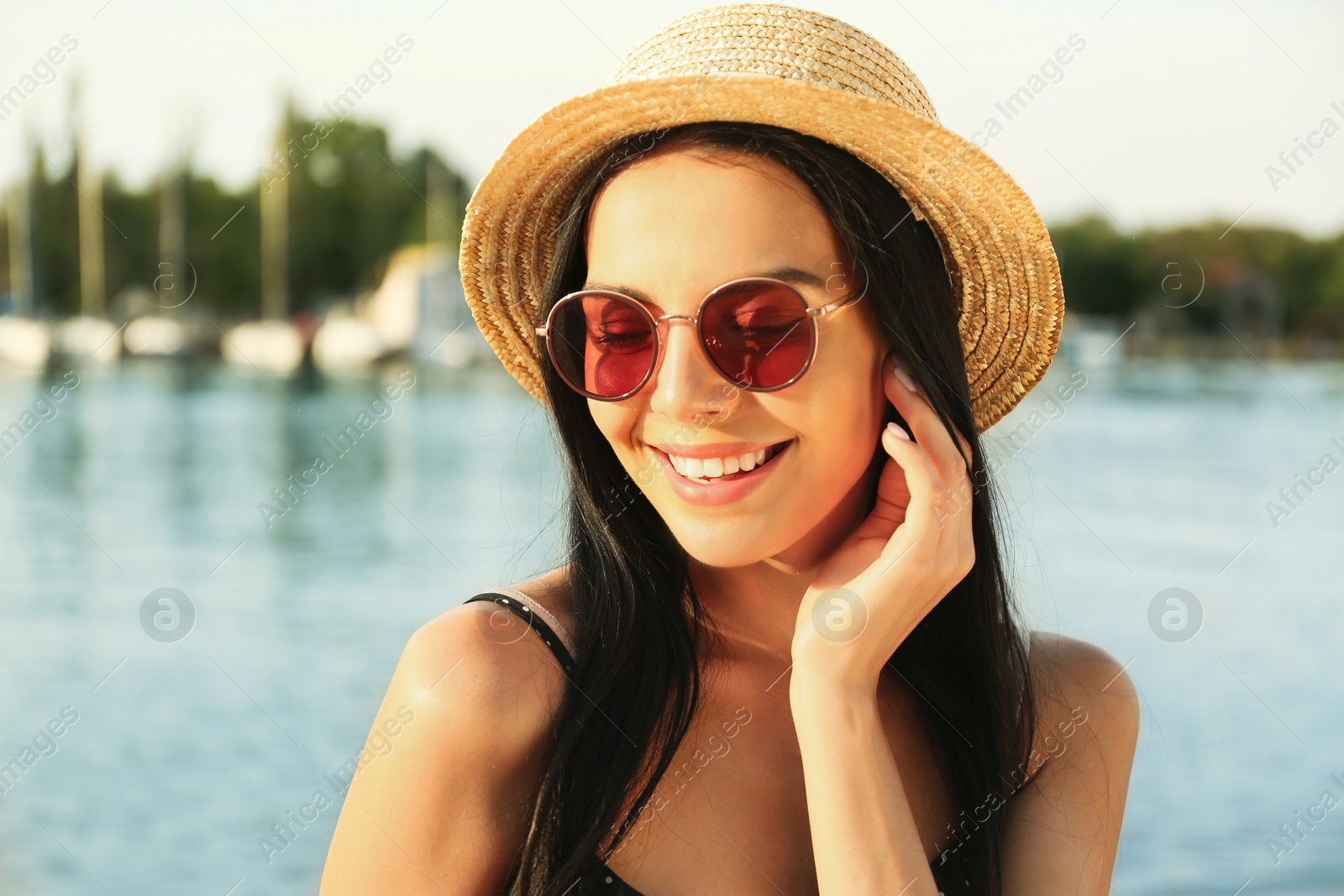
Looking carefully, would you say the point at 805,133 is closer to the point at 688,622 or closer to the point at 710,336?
the point at 710,336

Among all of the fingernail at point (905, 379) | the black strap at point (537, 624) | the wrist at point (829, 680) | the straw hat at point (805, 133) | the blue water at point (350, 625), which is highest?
the straw hat at point (805, 133)

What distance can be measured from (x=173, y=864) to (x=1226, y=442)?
2616 cm

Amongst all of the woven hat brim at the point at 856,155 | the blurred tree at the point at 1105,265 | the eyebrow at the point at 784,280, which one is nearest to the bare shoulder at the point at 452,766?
the eyebrow at the point at 784,280

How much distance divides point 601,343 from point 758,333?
0.29 m

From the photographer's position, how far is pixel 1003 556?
2914 mm

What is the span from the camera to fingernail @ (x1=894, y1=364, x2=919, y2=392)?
246 centimetres

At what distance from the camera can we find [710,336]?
2.23 meters

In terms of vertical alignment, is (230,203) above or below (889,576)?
above

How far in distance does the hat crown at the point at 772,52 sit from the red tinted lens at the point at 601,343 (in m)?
0.39

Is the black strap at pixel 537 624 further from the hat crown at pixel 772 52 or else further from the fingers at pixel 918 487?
the hat crown at pixel 772 52

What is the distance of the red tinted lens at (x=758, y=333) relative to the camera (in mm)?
2215

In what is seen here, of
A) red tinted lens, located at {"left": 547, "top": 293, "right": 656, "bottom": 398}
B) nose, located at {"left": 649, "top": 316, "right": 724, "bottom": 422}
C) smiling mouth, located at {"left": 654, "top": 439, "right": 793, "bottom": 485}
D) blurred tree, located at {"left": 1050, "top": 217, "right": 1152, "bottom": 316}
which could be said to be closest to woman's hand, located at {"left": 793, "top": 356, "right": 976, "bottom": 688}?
smiling mouth, located at {"left": 654, "top": 439, "right": 793, "bottom": 485}

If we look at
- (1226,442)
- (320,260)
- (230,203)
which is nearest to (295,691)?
(1226,442)

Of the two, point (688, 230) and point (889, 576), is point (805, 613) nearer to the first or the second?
point (889, 576)
